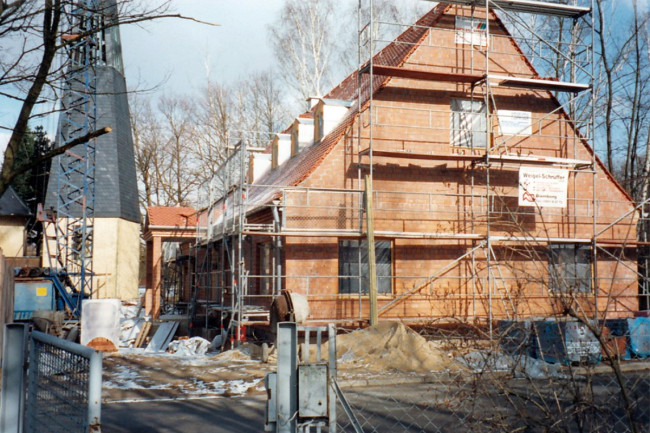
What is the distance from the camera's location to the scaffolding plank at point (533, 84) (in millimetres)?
17797

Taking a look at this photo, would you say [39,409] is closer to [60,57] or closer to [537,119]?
[60,57]

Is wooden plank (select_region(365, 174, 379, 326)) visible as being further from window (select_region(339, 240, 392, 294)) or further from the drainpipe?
the drainpipe

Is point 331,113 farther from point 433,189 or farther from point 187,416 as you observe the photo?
point 187,416

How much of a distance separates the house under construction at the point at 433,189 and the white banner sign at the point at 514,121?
35 mm

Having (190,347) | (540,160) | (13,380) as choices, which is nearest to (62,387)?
(13,380)

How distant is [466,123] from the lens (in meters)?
18.7

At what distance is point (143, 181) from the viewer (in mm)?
44594

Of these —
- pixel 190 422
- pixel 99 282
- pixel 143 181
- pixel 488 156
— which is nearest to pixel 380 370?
pixel 190 422

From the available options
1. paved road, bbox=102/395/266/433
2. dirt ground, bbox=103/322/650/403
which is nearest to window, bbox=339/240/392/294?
dirt ground, bbox=103/322/650/403

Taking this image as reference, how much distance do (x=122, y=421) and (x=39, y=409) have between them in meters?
5.70

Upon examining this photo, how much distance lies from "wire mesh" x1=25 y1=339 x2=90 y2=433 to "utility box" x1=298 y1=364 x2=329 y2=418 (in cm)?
102

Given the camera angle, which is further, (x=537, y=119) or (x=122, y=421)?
(x=537, y=119)

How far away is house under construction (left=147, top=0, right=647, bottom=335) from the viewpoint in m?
16.8

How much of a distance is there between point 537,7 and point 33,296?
59.3 ft
